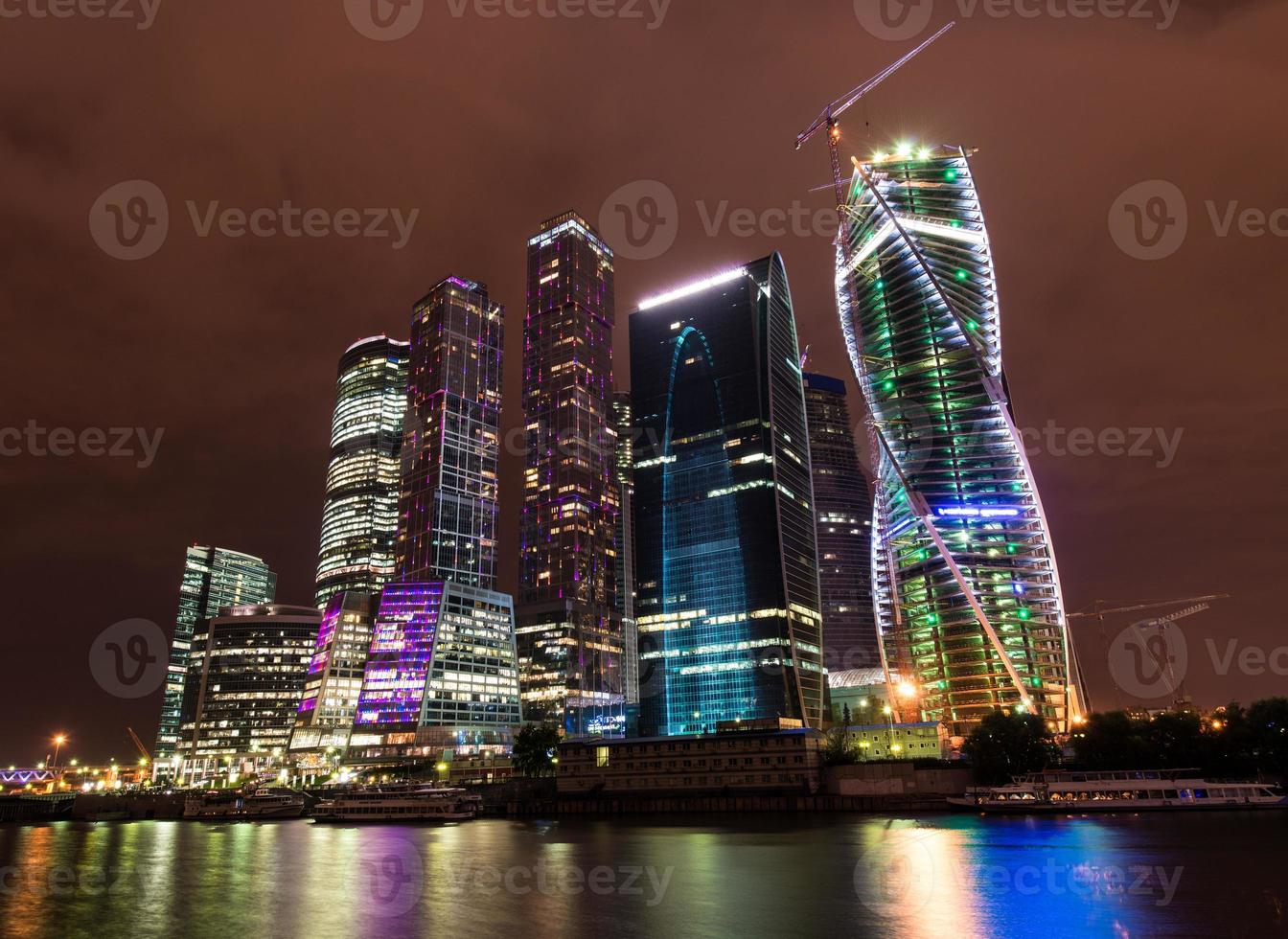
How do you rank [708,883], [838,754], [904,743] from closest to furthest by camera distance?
1. [708,883]
2. [838,754]
3. [904,743]

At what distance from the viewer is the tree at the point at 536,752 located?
174 meters

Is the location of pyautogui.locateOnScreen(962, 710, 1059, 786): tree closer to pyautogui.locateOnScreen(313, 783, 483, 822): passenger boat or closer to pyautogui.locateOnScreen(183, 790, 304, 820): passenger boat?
pyautogui.locateOnScreen(313, 783, 483, 822): passenger boat

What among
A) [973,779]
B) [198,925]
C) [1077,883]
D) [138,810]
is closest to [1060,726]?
[973,779]

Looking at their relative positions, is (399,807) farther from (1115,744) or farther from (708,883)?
(1115,744)

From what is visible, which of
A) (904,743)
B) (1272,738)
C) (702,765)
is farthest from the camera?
(904,743)

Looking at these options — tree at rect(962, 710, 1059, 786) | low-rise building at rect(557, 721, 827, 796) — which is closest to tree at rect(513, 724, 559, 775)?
low-rise building at rect(557, 721, 827, 796)

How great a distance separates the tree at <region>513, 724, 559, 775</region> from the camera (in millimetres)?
173500

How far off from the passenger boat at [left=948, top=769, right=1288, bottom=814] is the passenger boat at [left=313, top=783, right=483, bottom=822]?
92.3 meters

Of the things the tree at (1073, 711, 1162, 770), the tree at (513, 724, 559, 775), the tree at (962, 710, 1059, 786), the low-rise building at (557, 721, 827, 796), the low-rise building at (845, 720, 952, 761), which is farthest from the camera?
the low-rise building at (845, 720, 952, 761)

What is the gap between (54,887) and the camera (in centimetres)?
7362

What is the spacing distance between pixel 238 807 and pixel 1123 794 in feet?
580

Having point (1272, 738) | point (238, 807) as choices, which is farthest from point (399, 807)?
point (1272, 738)

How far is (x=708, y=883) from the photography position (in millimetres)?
63375

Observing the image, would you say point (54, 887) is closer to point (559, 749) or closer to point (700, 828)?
point (700, 828)
